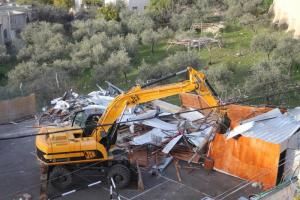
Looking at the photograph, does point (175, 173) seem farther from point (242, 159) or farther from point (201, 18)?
point (201, 18)

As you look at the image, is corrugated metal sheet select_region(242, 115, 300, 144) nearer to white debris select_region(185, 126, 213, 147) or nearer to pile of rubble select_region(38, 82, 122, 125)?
white debris select_region(185, 126, 213, 147)

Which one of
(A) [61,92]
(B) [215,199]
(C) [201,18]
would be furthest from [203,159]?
(C) [201,18]

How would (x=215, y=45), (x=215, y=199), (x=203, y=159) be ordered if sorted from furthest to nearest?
(x=215, y=45) < (x=203, y=159) < (x=215, y=199)

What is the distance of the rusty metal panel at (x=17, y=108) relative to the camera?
21077 mm

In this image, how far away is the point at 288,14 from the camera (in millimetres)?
43094

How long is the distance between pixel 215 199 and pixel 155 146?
3511mm

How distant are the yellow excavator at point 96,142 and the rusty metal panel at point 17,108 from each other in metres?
7.28

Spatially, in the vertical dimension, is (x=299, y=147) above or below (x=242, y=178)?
above

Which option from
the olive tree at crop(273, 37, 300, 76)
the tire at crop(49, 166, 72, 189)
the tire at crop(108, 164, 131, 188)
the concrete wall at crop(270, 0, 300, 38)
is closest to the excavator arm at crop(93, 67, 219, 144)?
the tire at crop(108, 164, 131, 188)

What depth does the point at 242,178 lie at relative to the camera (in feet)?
48.2

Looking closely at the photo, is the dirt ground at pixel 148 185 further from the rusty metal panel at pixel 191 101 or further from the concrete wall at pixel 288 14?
the concrete wall at pixel 288 14

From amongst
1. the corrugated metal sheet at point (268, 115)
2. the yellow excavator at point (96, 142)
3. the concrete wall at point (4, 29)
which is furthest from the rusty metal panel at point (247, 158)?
the concrete wall at point (4, 29)

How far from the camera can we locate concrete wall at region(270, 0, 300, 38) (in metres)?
41.7

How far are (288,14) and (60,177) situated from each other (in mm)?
34312
